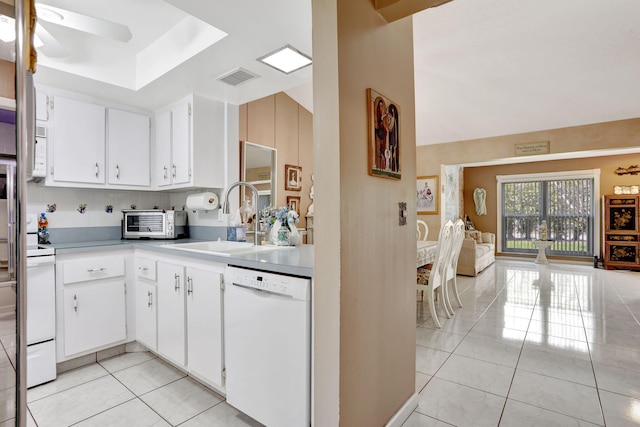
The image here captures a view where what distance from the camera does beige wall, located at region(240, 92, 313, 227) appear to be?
4.12 m

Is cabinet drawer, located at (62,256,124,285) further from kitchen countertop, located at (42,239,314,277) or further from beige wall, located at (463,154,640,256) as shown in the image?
beige wall, located at (463,154,640,256)

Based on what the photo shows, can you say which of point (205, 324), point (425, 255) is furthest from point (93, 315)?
point (425, 255)

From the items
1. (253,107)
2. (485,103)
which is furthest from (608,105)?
(253,107)

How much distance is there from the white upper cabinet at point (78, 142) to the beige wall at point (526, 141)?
5151 millimetres

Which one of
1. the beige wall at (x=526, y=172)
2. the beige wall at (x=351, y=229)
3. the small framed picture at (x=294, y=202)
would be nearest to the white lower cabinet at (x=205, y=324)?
the beige wall at (x=351, y=229)

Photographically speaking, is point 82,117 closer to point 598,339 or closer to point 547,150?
point 598,339

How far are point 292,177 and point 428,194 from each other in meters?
2.83

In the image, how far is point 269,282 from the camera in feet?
4.93

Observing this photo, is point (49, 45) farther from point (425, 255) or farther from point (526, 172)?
point (526, 172)

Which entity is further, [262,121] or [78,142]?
[262,121]

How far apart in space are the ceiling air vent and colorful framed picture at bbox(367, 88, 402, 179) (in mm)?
1294

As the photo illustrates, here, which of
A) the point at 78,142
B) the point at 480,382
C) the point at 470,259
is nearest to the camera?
the point at 480,382

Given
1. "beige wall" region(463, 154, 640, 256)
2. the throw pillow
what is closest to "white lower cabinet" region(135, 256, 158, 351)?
the throw pillow

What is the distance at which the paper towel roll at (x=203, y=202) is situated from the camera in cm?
286
